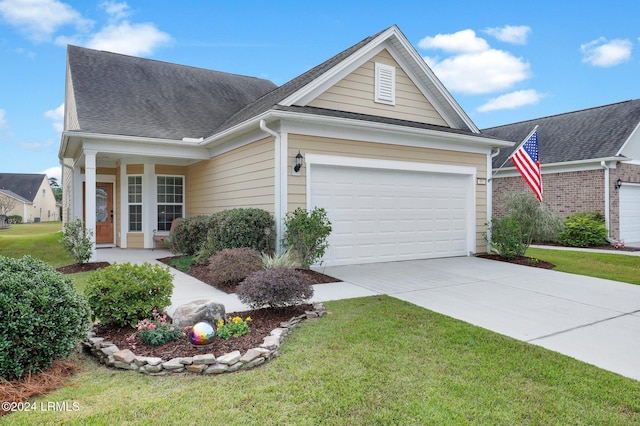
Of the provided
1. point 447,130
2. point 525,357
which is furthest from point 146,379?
point 447,130

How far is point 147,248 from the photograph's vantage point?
12.7 meters

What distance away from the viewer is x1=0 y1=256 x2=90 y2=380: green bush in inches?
121

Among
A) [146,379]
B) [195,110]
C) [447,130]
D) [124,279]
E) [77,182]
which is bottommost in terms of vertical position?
[146,379]

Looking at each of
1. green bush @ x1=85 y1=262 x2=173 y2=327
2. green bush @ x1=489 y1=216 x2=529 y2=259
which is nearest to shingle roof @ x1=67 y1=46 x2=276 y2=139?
green bush @ x1=85 y1=262 x2=173 y2=327

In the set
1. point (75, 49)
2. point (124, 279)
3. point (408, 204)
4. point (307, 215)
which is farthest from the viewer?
point (75, 49)

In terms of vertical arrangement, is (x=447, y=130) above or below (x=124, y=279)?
above

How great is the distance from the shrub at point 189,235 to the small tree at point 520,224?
7.37 m

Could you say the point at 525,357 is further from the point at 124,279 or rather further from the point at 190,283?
the point at 190,283

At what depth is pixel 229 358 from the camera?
3545 millimetres

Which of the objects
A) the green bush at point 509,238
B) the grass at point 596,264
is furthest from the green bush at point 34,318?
the green bush at point 509,238

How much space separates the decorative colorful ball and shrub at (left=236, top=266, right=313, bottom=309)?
42.6 inches

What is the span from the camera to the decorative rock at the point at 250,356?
11.7ft

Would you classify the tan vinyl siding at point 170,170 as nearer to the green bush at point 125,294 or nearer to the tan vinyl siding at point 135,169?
the tan vinyl siding at point 135,169

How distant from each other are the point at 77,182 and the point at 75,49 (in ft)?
16.3
